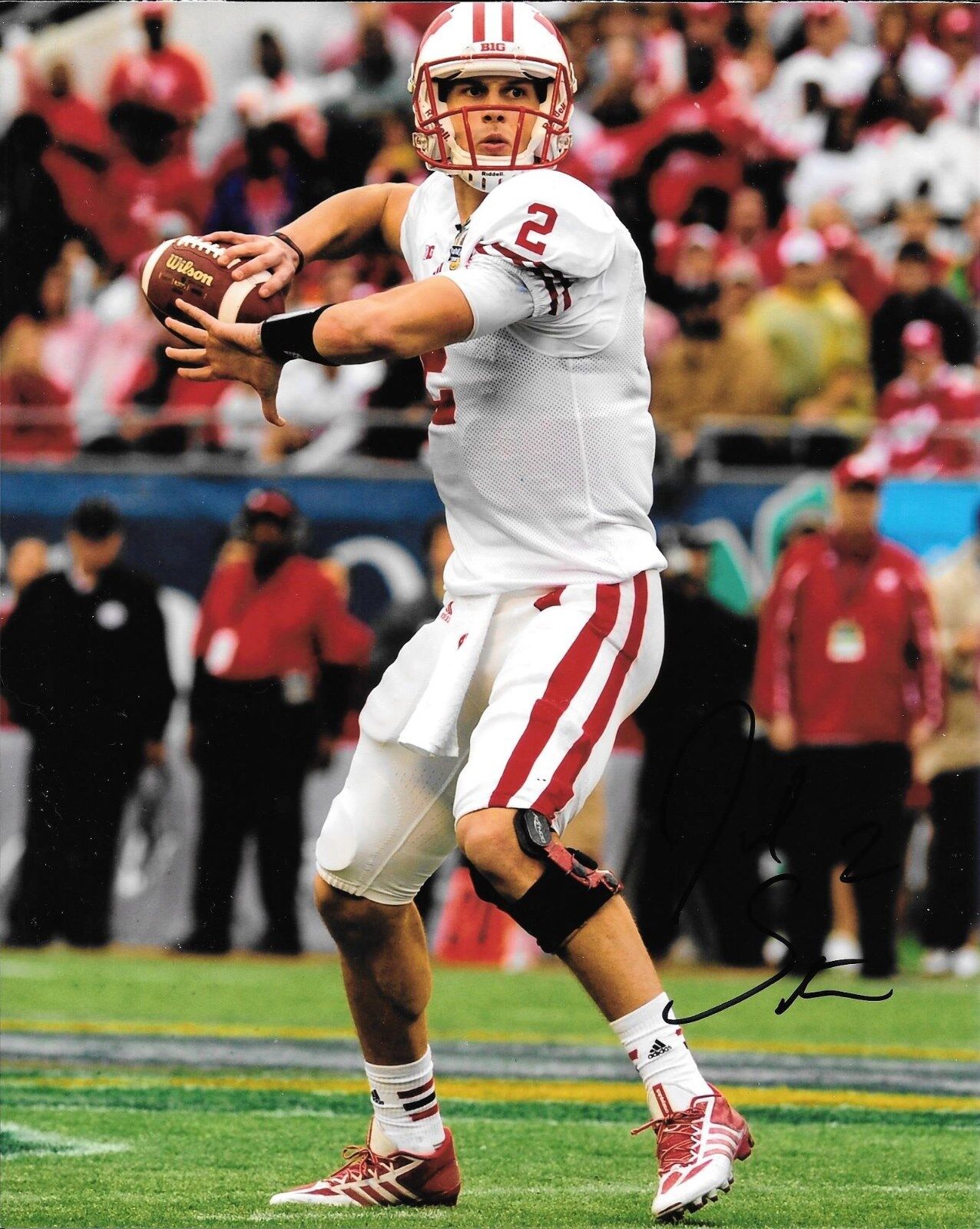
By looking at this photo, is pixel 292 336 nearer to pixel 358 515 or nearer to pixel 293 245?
pixel 293 245

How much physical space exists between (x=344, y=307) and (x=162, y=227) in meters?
7.46

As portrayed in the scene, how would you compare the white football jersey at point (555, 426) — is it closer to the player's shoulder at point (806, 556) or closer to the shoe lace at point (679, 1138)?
the shoe lace at point (679, 1138)

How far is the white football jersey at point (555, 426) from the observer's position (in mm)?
3941

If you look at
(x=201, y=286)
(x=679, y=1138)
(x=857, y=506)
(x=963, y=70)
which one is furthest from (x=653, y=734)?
(x=679, y=1138)

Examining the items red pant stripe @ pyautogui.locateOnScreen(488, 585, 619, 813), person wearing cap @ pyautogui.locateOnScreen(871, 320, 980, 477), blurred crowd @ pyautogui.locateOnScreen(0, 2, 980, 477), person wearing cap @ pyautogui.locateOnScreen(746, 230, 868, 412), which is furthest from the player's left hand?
person wearing cap @ pyautogui.locateOnScreen(746, 230, 868, 412)

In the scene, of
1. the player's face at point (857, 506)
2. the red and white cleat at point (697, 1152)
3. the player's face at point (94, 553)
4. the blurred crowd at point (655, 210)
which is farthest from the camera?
the blurred crowd at point (655, 210)

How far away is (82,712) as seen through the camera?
8.94 meters

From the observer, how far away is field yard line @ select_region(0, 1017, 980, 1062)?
6.92 m

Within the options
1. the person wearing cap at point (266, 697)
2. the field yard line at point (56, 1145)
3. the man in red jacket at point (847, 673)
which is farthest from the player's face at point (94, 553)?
the field yard line at point (56, 1145)

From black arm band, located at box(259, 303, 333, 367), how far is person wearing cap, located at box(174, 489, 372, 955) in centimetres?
518

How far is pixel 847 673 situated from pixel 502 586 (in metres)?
5.00

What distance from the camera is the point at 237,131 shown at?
36.6 feet

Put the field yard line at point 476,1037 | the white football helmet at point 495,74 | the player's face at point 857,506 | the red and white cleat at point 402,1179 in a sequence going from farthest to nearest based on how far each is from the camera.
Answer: the player's face at point 857,506, the field yard line at point 476,1037, the red and white cleat at point 402,1179, the white football helmet at point 495,74

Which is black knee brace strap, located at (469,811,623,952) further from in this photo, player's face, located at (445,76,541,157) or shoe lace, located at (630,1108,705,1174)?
player's face, located at (445,76,541,157)
